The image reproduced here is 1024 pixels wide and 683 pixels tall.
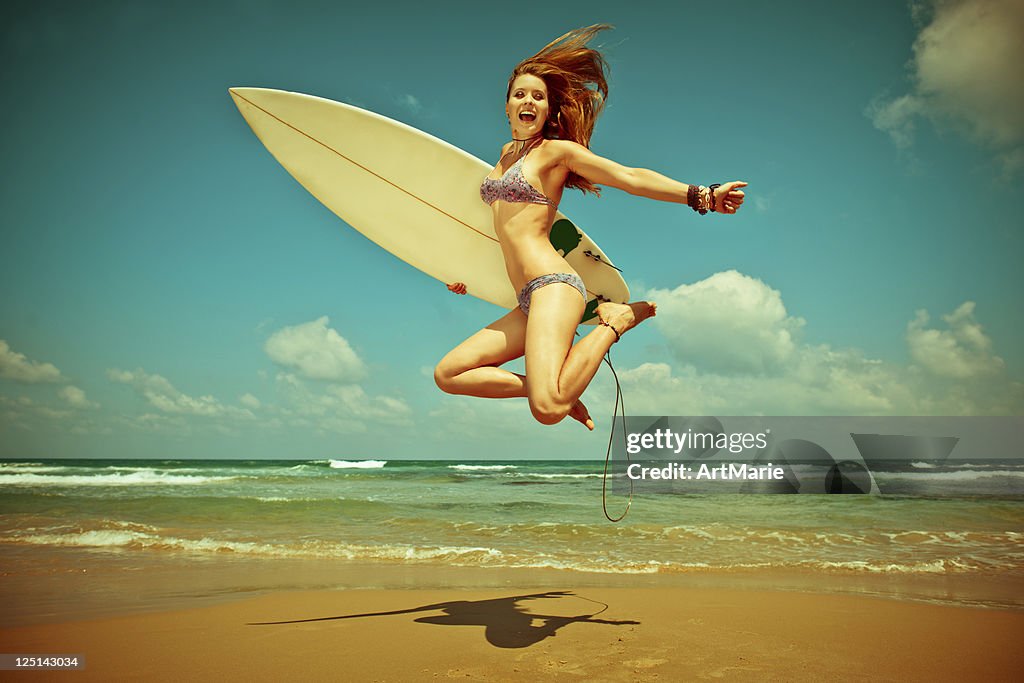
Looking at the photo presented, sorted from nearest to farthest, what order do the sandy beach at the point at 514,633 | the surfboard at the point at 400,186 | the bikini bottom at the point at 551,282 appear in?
1. the bikini bottom at the point at 551,282
2. the surfboard at the point at 400,186
3. the sandy beach at the point at 514,633

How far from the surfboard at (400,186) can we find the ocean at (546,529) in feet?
12.7

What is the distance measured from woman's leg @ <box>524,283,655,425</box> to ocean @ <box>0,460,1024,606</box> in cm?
438

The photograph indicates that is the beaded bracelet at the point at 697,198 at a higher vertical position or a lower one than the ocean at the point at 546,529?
higher

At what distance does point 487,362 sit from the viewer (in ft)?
8.45

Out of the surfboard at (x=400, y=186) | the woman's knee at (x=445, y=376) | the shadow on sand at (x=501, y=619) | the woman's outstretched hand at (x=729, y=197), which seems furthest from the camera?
the shadow on sand at (x=501, y=619)

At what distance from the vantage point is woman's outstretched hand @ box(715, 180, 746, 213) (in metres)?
2.13

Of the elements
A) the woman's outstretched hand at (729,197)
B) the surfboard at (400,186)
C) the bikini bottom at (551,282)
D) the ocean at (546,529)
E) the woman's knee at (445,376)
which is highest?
the surfboard at (400,186)

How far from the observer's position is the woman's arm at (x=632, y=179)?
7.06 feet

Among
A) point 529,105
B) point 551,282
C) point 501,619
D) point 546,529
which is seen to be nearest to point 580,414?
point 551,282

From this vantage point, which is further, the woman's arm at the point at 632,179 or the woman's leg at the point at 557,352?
the woman's leg at the point at 557,352

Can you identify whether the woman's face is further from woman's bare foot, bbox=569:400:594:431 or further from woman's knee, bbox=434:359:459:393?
woman's bare foot, bbox=569:400:594:431

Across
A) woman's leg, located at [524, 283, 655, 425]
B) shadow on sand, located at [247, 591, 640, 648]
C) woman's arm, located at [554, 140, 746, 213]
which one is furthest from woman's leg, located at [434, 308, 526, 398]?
shadow on sand, located at [247, 591, 640, 648]

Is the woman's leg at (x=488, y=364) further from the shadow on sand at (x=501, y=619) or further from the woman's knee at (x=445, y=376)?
the shadow on sand at (x=501, y=619)

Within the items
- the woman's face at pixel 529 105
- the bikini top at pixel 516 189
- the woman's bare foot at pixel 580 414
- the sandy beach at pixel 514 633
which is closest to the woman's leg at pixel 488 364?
the woman's bare foot at pixel 580 414
